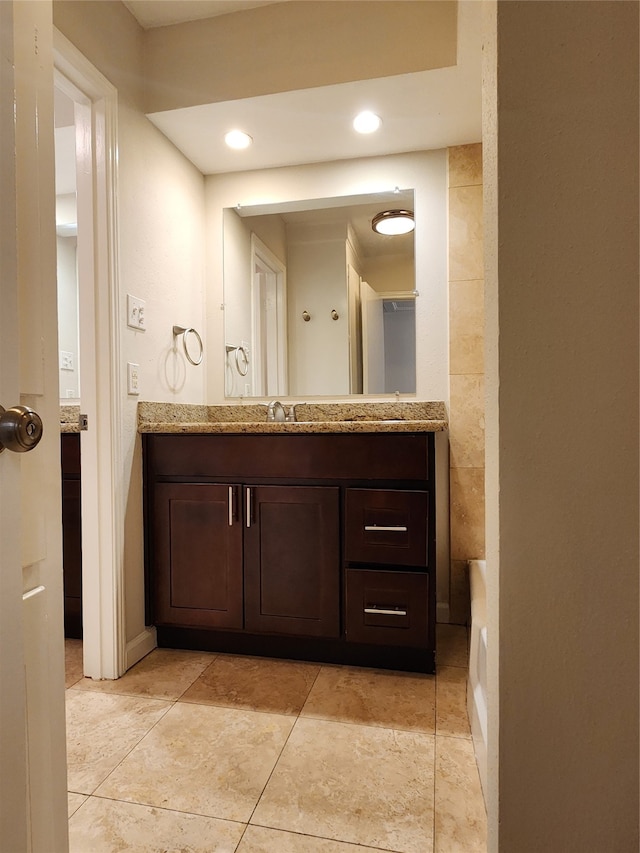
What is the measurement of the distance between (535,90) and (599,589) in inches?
20.7

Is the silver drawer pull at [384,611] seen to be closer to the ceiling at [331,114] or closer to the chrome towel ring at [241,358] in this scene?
the chrome towel ring at [241,358]

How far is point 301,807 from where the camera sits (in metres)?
1.10

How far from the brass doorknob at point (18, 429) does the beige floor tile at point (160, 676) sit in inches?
50.3

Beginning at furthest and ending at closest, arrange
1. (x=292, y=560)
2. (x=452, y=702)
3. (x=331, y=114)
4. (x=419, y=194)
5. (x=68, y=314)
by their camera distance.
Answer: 1. (x=68, y=314)
2. (x=419, y=194)
3. (x=331, y=114)
4. (x=292, y=560)
5. (x=452, y=702)

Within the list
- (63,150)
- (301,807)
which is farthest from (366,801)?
(63,150)

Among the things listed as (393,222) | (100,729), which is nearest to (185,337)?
(393,222)

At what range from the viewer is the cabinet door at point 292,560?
1726 mm

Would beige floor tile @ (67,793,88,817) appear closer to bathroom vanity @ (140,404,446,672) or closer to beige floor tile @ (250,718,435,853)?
beige floor tile @ (250,718,435,853)

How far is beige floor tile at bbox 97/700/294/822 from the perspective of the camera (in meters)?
1.13

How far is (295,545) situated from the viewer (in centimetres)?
176

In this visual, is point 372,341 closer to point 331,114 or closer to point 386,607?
point 331,114

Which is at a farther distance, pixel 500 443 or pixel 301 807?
pixel 301 807

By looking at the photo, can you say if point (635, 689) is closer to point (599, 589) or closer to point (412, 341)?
point (599, 589)

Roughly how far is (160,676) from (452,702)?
990 mm
